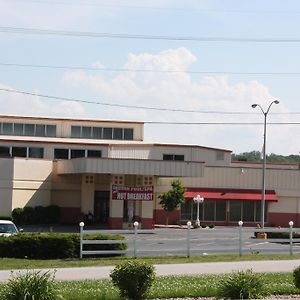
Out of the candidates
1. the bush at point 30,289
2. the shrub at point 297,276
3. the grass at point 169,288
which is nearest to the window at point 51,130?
A: the grass at point 169,288

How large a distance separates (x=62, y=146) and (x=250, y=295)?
51.2m

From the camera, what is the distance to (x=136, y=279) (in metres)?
13.8

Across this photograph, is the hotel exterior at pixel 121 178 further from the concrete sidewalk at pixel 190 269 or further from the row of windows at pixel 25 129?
the concrete sidewalk at pixel 190 269

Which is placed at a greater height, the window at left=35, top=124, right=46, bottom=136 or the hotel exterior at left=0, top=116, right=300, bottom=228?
the window at left=35, top=124, right=46, bottom=136

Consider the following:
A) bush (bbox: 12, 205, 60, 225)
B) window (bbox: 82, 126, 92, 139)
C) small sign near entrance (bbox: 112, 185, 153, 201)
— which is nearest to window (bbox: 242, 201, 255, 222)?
small sign near entrance (bbox: 112, 185, 153, 201)

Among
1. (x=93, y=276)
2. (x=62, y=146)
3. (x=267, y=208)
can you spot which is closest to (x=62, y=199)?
(x=62, y=146)

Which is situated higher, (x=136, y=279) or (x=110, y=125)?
(x=110, y=125)

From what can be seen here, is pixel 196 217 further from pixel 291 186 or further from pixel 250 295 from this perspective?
pixel 250 295

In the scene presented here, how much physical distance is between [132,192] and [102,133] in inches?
561

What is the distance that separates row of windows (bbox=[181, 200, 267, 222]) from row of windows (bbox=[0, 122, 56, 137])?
14383 mm

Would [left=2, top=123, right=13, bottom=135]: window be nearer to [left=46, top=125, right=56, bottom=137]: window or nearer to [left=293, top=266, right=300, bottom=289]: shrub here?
[left=46, top=125, right=56, bottom=137]: window

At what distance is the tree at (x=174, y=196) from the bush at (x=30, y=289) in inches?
1926

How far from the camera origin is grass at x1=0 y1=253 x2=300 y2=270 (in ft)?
79.4

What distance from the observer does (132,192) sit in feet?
182
